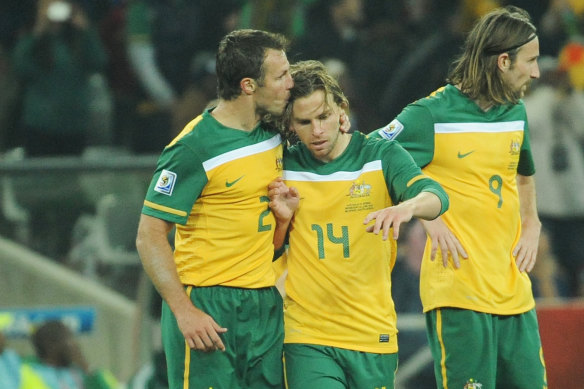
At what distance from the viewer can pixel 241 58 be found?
485 cm

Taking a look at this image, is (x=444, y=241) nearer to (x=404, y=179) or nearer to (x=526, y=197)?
(x=404, y=179)

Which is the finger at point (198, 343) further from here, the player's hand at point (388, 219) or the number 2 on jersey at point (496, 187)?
the number 2 on jersey at point (496, 187)

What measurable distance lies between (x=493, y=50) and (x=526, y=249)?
2.93ft

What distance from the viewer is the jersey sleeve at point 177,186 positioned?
185 inches

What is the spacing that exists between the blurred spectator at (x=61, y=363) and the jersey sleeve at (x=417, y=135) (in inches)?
161

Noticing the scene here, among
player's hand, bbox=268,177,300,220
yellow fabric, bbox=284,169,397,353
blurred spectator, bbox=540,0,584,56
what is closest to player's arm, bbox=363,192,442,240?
yellow fabric, bbox=284,169,397,353

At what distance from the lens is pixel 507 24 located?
513cm

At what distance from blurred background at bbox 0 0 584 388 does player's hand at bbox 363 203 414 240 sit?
9.17ft

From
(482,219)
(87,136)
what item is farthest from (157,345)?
(482,219)

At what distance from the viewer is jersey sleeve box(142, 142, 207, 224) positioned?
4688mm

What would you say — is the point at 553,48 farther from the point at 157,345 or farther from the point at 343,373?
the point at 343,373

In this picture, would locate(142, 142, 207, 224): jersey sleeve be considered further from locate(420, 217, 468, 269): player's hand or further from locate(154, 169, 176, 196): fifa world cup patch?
locate(420, 217, 468, 269): player's hand

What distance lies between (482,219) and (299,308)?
2.89ft

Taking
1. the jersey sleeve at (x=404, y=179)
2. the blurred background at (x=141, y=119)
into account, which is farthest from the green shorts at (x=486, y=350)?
the blurred background at (x=141, y=119)
